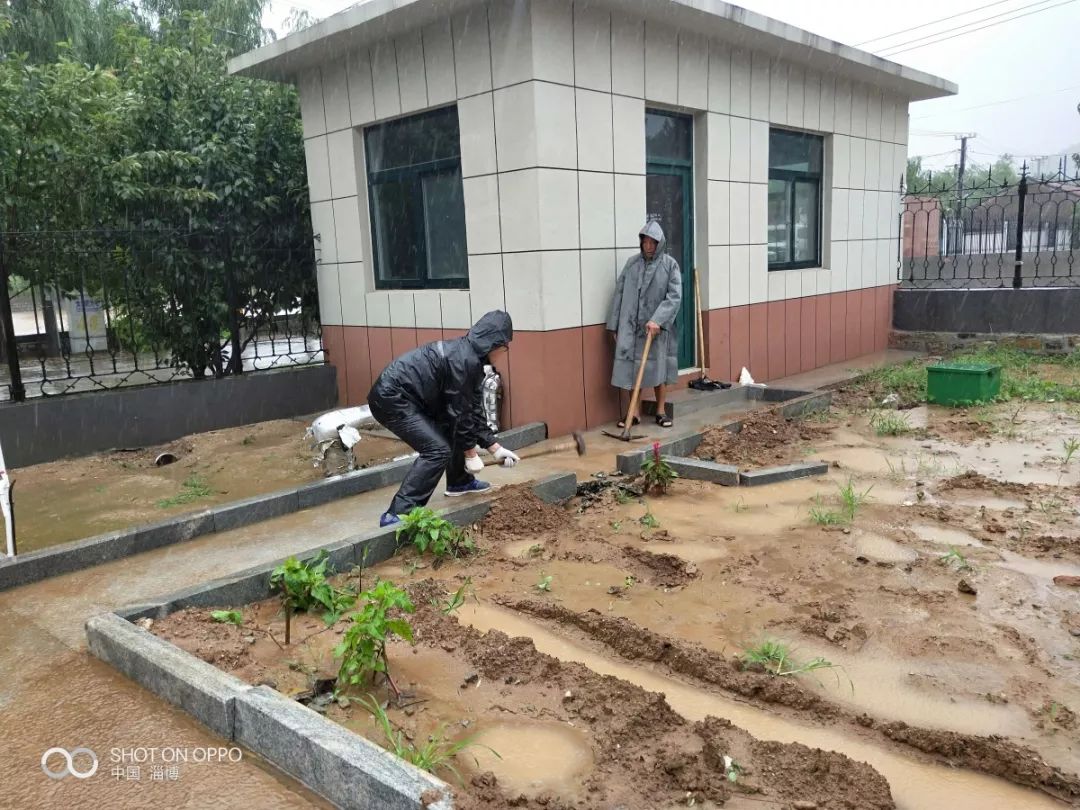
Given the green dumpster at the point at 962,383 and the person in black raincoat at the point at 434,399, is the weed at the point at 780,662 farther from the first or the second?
the green dumpster at the point at 962,383

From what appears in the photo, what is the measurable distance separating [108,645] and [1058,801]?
3658 millimetres

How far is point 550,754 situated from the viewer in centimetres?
286

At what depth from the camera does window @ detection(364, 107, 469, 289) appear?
309 inches

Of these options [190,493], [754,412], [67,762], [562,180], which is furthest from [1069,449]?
[190,493]

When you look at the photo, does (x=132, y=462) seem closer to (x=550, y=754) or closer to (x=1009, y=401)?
(x=550, y=754)

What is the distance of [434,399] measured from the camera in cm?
530

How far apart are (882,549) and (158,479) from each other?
5928mm

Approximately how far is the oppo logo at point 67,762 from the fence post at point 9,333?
5675 mm

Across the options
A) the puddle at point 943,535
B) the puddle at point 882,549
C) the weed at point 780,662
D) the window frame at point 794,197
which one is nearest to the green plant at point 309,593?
the weed at point 780,662

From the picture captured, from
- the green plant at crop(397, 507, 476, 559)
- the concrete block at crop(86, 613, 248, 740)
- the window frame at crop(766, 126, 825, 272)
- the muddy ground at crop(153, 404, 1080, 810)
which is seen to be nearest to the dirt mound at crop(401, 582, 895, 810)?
the muddy ground at crop(153, 404, 1080, 810)

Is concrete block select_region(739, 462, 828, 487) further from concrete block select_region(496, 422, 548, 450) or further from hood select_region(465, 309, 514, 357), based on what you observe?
hood select_region(465, 309, 514, 357)

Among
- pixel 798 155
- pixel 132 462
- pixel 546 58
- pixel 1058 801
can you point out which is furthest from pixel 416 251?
pixel 1058 801

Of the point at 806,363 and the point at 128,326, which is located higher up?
the point at 128,326

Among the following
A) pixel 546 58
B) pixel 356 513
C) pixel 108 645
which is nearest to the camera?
pixel 108 645
